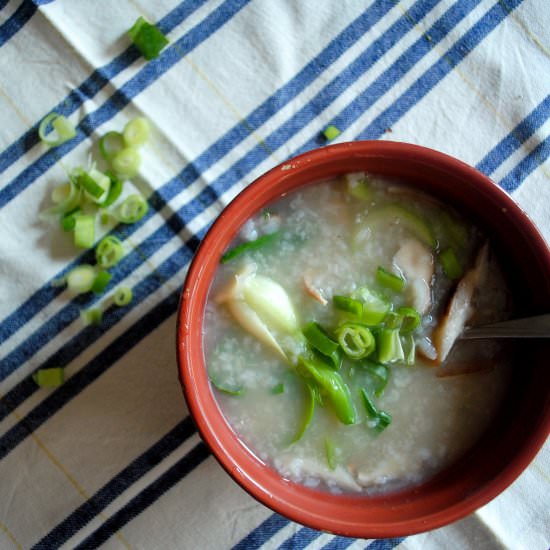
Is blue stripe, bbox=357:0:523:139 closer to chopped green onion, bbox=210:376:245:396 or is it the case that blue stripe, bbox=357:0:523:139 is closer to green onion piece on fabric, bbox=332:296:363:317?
green onion piece on fabric, bbox=332:296:363:317

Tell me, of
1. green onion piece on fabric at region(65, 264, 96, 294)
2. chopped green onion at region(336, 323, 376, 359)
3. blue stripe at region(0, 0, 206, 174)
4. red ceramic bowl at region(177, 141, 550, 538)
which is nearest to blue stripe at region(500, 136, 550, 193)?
red ceramic bowl at region(177, 141, 550, 538)

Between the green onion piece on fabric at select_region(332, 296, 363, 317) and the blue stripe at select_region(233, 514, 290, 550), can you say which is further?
the blue stripe at select_region(233, 514, 290, 550)

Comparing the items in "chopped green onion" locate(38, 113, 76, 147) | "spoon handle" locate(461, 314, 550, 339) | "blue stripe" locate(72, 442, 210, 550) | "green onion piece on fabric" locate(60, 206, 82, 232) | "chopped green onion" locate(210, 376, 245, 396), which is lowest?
"spoon handle" locate(461, 314, 550, 339)

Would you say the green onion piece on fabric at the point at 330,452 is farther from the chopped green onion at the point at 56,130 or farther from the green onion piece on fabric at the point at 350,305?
the chopped green onion at the point at 56,130

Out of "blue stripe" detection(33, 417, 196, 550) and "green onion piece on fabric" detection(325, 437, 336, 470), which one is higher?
"blue stripe" detection(33, 417, 196, 550)

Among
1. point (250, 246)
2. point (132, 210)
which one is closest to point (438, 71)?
point (250, 246)

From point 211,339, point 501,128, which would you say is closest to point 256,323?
point 211,339
